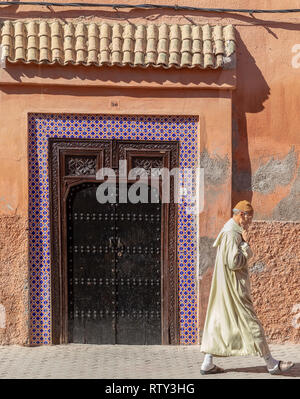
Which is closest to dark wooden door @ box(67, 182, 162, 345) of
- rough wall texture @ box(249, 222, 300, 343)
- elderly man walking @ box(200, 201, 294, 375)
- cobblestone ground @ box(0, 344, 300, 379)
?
cobblestone ground @ box(0, 344, 300, 379)

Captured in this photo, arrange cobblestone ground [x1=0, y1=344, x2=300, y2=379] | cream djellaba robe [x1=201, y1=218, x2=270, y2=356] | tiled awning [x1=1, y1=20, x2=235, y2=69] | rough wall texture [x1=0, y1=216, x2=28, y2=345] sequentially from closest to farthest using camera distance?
1. cream djellaba robe [x1=201, y1=218, x2=270, y2=356]
2. cobblestone ground [x1=0, y1=344, x2=300, y2=379]
3. tiled awning [x1=1, y1=20, x2=235, y2=69]
4. rough wall texture [x1=0, y1=216, x2=28, y2=345]

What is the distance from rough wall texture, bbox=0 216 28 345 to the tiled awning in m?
1.74

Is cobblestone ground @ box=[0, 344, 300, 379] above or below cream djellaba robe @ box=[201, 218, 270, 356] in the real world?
below

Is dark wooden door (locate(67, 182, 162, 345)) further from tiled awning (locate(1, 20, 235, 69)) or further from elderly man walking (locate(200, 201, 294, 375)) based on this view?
elderly man walking (locate(200, 201, 294, 375))

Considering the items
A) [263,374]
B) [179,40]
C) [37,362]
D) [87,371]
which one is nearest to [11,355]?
[37,362]

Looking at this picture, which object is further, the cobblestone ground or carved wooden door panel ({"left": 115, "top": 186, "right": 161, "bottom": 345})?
carved wooden door panel ({"left": 115, "top": 186, "right": 161, "bottom": 345})

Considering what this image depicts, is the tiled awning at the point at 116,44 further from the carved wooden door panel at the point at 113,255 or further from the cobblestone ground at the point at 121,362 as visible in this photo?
the cobblestone ground at the point at 121,362

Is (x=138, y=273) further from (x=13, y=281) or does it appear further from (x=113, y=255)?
(x=13, y=281)

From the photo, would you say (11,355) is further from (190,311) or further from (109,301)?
(190,311)

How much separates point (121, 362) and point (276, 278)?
1.99m

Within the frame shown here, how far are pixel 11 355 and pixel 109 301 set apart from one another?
118 centimetres

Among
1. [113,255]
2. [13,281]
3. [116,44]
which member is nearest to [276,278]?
[113,255]

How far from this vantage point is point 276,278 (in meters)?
8.50

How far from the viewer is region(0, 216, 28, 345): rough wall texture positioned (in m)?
Result: 8.31
